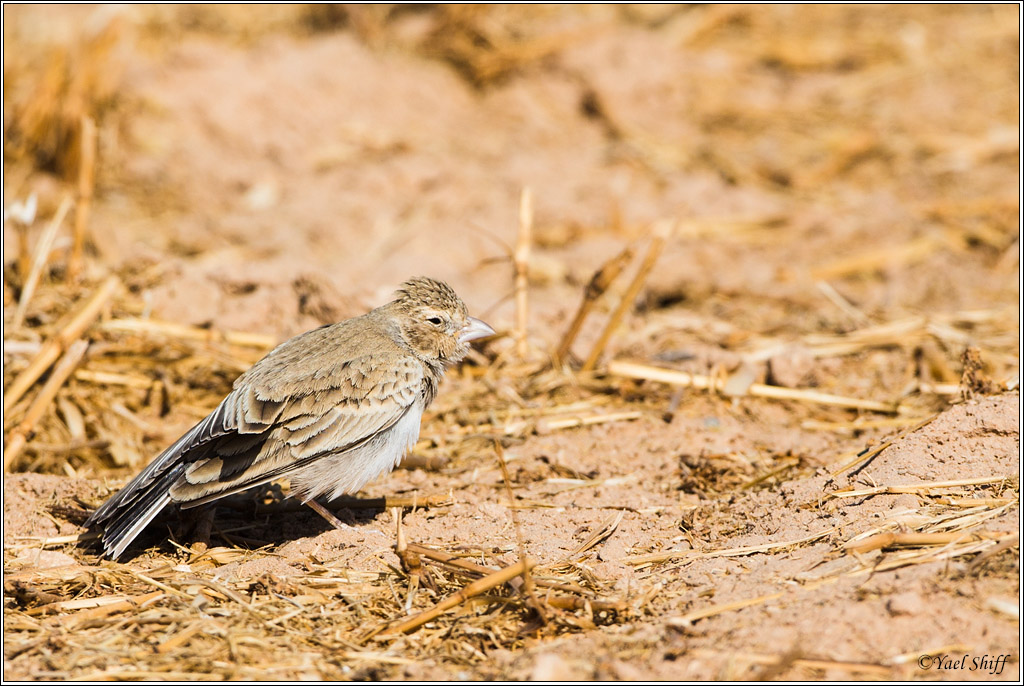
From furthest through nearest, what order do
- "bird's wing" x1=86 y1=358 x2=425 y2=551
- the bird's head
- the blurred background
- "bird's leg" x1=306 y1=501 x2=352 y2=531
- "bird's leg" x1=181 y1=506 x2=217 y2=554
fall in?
the blurred background
the bird's head
"bird's leg" x1=306 y1=501 x2=352 y2=531
"bird's leg" x1=181 y1=506 x2=217 y2=554
"bird's wing" x1=86 y1=358 x2=425 y2=551

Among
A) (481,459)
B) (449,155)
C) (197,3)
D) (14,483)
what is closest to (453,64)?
(449,155)

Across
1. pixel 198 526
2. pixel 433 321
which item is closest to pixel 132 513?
pixel 198 526

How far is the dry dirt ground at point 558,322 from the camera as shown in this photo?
376 cm

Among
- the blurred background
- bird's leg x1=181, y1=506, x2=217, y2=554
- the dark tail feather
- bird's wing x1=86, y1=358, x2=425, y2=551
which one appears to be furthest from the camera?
the blurred background

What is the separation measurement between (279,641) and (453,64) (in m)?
8.17

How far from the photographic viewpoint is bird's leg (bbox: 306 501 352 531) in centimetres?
482

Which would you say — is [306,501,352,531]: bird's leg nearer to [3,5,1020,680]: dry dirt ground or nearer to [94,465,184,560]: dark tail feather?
[3,5,1020,680]: dry dirt ground

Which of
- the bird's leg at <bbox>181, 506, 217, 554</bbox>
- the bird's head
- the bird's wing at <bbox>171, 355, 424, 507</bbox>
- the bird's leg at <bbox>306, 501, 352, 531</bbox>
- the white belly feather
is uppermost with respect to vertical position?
the bird's head

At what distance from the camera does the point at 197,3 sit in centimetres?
1163

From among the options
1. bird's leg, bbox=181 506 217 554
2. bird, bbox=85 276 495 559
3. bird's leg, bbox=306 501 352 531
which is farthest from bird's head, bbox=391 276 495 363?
bird's leg, bbox=181 506 217 554

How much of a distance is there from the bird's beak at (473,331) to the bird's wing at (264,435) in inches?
25.6

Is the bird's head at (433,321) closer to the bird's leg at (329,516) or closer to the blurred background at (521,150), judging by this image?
the bird's leg at (329,516)

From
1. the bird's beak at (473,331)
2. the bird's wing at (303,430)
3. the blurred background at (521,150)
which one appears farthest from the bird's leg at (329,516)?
the blurred background at (521,150)

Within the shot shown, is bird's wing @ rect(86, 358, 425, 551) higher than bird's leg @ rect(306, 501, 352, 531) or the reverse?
higher
